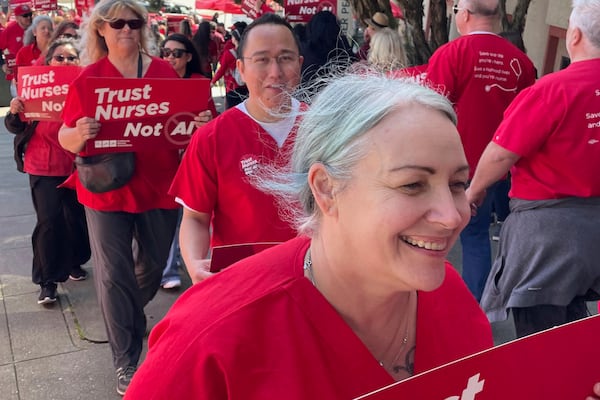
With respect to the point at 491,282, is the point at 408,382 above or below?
above

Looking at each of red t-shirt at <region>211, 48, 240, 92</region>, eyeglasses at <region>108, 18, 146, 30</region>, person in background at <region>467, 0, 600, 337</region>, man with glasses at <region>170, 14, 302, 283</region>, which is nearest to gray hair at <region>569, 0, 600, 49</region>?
person in background at <region>467, 0, 600, 337</region>

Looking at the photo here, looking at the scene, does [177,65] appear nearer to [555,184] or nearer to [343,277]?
[555,184]

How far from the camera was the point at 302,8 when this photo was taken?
29.7 ft

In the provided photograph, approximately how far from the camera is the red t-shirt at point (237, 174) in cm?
258

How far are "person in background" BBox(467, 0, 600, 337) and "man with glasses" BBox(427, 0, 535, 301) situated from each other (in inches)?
51.0

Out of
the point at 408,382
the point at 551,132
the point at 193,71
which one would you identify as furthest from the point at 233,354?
the point at 193,71

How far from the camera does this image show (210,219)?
2717mm

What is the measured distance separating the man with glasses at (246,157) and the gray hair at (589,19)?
1286 millimetres

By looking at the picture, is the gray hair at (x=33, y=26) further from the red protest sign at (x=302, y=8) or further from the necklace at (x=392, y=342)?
the necklace at (x=392, y=342)

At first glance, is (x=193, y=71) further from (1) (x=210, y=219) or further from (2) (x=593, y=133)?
(2) (x=593, y=133)

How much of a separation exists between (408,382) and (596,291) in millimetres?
2250

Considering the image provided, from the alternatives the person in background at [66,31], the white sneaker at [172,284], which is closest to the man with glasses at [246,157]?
the white sneaker at [172,284]

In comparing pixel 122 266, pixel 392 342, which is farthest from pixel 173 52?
pixel 392 342

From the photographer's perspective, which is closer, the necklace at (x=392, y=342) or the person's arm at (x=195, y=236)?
the necklace at (x=392, y=342)
